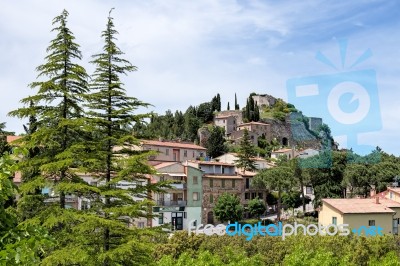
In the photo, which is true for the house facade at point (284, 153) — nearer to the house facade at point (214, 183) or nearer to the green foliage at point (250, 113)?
the green foliage at point (250, 113)

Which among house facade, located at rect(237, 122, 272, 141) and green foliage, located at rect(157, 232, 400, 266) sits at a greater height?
house facade, located at rect(237, 122, 272, 141)

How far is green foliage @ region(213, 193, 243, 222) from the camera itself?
60997 mm

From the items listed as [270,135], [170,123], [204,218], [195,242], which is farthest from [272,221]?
[270,135]

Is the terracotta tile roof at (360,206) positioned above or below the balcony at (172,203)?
below

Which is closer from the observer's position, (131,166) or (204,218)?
(131,166)

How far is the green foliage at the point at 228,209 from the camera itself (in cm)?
6100

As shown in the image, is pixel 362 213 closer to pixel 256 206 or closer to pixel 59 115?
pixel 256 206

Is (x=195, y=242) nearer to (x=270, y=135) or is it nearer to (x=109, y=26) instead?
(x=109, y=26)

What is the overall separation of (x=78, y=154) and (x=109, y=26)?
6.73 metres

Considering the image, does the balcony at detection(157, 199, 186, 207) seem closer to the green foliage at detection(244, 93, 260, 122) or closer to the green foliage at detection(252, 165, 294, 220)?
the green foliage at detection(252, 165, 294, 220)

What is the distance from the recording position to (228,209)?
6088 cm

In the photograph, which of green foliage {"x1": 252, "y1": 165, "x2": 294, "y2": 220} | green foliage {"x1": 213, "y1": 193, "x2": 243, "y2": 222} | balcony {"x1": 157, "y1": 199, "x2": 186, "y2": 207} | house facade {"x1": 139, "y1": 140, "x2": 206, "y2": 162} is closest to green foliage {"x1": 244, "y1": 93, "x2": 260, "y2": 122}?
house facade {"x1": 139, "y1": 140, "x2": 206, "y2": 162}

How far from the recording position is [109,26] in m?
21.9

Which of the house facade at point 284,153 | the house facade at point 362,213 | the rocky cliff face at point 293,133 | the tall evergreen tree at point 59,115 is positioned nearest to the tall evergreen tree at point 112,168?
the tall evergreen tree at point 59,115
